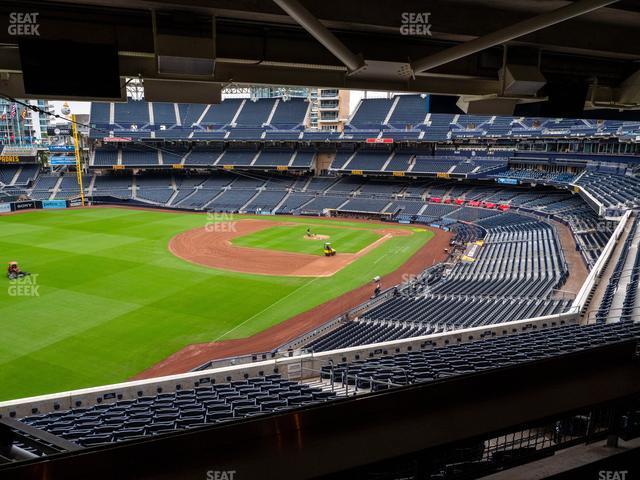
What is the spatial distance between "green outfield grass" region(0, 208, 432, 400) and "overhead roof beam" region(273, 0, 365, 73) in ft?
46.8

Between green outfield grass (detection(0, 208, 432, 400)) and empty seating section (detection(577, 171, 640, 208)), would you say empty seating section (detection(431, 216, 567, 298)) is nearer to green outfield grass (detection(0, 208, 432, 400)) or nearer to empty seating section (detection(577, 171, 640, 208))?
empty seating section (detection(577, 171, 640, 208))

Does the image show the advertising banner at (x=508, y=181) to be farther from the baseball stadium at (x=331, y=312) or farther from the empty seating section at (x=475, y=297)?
the empty seating section at (x=475, y=297)

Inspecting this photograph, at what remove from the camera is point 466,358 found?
10367 millimetres

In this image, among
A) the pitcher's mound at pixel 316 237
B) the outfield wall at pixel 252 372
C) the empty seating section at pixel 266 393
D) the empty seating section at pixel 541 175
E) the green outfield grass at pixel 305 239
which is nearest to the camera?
the empty seating section at pixel 266 393

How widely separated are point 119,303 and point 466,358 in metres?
17.7

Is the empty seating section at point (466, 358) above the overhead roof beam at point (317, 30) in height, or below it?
below

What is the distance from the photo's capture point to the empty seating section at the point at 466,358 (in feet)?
28.8

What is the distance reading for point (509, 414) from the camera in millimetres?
3033

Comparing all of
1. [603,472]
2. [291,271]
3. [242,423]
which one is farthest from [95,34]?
[291,271]

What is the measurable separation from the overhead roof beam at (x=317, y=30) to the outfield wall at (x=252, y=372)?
839cm

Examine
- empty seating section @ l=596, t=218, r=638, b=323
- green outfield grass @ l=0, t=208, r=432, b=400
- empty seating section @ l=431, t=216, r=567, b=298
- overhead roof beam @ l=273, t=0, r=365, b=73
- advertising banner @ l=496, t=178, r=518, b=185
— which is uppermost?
overhead roof beam @ l=273, t=0, r=365, b=73

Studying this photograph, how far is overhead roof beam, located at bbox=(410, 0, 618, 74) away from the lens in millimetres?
3537

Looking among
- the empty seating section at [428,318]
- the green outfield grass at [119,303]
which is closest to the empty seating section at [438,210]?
the green outfield grass at [119,303]

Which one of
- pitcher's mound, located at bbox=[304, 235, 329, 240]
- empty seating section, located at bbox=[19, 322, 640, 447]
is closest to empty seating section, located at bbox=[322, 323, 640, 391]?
empty seating section, located at bbox=[19, 322, 640, 447]
